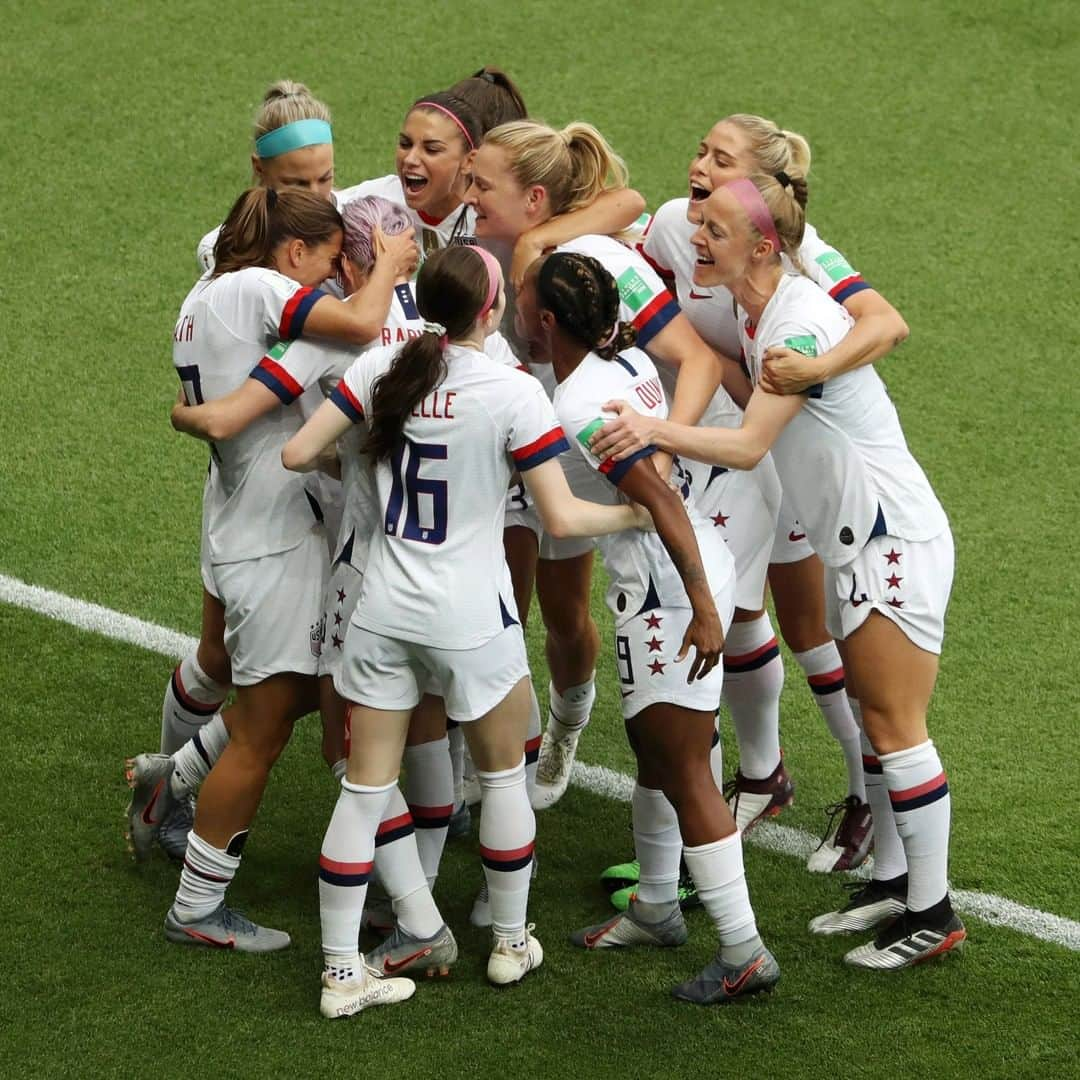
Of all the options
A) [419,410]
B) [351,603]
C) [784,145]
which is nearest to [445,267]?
[419,410]

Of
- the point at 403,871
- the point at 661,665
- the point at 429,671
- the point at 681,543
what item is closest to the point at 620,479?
the point at 681,543

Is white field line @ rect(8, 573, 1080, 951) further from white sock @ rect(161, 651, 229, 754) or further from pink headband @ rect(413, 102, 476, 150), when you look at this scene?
pink headband @ rect(413, 102, 476, 150)

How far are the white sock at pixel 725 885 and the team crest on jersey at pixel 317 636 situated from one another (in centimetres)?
106

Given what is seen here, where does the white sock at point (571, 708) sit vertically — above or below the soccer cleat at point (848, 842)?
above

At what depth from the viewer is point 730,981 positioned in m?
4.61

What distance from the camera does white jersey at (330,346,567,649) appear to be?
13.8 feet

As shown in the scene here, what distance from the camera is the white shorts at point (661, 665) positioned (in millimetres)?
4449

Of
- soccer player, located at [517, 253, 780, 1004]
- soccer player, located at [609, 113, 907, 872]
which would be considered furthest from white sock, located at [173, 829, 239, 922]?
soccer player, located at [609, 113, 907, 872]

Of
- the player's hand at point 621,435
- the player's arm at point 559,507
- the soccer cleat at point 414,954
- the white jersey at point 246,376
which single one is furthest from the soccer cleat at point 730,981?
the white jersey at point 246,376

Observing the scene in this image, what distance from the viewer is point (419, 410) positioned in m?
4.23

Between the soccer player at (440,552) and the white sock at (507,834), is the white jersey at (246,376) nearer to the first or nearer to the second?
the soccer player at (440,552)

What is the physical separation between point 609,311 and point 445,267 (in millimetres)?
415

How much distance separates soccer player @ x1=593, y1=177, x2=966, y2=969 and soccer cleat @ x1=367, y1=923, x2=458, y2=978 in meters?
1.21

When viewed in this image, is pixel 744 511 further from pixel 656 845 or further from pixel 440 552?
pixel 440 552
